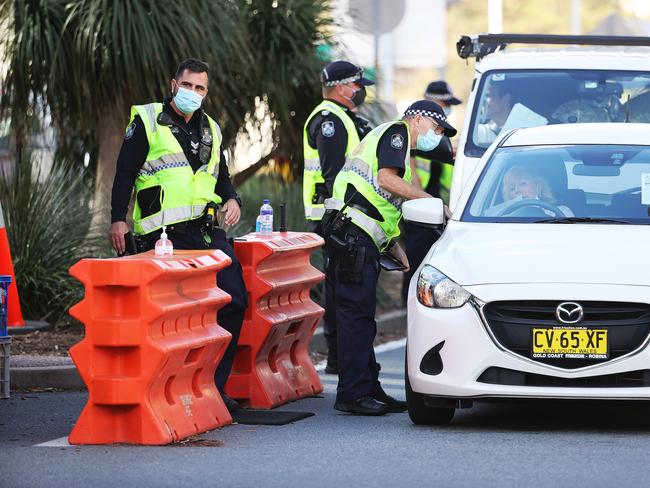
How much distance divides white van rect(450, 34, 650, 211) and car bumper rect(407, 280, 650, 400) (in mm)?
3529

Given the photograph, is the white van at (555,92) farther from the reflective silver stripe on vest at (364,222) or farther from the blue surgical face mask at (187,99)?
the blue surgical face mask at (187,99)

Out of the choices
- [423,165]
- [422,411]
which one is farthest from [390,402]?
[423,165]

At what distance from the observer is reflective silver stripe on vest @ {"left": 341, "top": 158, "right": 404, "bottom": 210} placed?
29.9 ft

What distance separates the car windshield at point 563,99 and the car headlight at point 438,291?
3.42 m

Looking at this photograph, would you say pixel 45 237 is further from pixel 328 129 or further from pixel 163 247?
pixel 163 247

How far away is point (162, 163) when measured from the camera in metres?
8.80

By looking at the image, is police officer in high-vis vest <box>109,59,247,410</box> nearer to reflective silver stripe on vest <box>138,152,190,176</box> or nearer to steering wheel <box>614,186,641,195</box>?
reflective silver stripe on vest <box>138,152,190,176</box>

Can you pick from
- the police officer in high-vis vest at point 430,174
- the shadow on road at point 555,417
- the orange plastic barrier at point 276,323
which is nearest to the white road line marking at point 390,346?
the police officer in high-vis vest at point 430,174

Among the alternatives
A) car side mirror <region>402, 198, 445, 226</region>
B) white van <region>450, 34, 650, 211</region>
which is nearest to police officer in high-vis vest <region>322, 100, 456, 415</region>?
car side mirror <region>402, 198, 445, 226</region>

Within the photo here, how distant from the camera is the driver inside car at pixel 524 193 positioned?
29.1 ft

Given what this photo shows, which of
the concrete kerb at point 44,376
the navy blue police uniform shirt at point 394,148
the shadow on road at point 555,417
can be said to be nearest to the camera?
the shadow on road at point 555,417

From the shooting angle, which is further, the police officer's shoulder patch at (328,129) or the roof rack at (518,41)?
the roof rack at (518,41)

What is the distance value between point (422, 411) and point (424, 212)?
41.4 inches

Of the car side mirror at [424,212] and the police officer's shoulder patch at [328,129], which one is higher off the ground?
the police officer's shoulder patch at [328,129]
